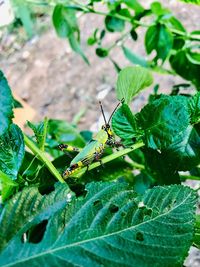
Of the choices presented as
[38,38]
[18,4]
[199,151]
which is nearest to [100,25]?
[38,38]

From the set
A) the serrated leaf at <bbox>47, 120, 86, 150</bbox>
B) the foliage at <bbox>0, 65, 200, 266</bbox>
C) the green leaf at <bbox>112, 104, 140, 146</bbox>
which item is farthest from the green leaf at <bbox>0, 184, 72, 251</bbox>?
the serrated leaf at <bbox>47, 120, 86, 150</bbox>

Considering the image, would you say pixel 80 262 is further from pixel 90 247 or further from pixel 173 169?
pixel 173 169

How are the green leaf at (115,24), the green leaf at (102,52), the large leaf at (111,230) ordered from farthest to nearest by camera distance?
the green leaf at (102,52)
the green leaf at (115,24)
the large leaf at (111,230)

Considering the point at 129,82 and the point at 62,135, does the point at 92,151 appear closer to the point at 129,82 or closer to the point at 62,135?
the point at 129,82

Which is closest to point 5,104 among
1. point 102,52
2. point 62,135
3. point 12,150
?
point 12,150

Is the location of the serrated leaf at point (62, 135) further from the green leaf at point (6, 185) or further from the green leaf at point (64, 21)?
the green leaf at point (6, 185)

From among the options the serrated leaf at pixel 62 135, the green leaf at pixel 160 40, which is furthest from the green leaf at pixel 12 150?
the green leaf at pixel 160 40
